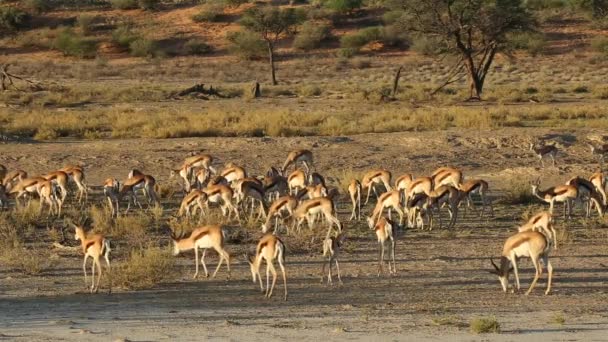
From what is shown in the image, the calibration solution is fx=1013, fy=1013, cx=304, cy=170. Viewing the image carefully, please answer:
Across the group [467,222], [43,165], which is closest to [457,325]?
[467,222]

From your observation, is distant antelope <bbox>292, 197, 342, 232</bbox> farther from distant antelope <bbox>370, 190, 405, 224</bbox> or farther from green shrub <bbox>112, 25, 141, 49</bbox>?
green shrub <bbox>112, 25, 141, 49</bbox>

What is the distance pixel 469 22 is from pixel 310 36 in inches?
932

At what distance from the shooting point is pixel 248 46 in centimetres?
5778

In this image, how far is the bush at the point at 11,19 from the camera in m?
66.8

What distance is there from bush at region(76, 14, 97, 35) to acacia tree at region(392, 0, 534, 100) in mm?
32103

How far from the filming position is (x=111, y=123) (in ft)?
99.1

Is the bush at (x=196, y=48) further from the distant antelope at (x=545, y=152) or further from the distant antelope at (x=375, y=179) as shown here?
the distant antelope at (x=375, y=179)

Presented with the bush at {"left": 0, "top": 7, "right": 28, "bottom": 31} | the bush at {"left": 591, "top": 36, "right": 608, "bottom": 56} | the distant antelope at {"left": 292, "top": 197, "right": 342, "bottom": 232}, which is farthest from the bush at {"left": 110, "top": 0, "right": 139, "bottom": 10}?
the distant antelope at {"left": 292, "top": 197, "right": 342, "bottom": 232}

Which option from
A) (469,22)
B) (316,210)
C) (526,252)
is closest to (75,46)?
(469,22)

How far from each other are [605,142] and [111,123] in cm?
1415

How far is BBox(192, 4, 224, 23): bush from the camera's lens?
2714 inches

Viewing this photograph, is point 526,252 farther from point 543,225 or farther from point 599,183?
point 599,183

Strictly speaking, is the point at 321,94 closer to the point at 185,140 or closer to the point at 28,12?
the point at 185,140

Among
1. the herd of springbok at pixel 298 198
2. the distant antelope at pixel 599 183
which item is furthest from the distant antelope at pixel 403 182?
the distant antelope at pixel 599 183
